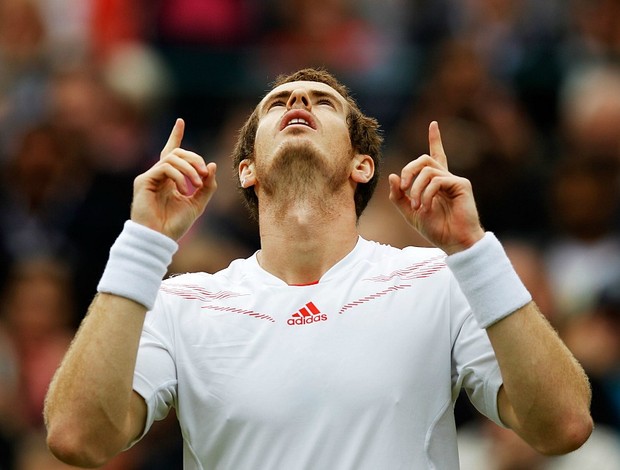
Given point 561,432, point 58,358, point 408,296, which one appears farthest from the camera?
point 58,358

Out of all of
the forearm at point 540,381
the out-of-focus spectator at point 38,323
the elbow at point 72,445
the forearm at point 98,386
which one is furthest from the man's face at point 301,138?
the out-of-focus spectator at point 38,323

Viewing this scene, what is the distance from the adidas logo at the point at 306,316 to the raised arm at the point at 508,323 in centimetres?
53

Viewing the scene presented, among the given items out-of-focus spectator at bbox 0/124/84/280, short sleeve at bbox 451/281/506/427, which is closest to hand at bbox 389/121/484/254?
short sleeve at bbox 451/281/506/427

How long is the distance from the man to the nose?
710mm

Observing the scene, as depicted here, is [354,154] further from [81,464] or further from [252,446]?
[81,464]

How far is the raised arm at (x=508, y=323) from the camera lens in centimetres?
458

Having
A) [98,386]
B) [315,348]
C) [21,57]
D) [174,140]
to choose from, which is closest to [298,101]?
[174,140]

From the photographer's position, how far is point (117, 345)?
15.2 feet

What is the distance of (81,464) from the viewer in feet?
15.3

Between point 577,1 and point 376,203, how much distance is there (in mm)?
3215

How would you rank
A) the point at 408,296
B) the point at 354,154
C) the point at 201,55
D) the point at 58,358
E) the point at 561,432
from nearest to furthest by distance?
the point at 561,432 → the point at 408,296 → the point at 354,154 → the point at 58,358 → the point at 201,55

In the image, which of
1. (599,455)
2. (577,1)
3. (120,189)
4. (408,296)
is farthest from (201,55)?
(408,296)

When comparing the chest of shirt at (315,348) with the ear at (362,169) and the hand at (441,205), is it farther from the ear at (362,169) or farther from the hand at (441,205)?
the ear at (362,169)

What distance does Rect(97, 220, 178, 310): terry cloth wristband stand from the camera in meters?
4.72
